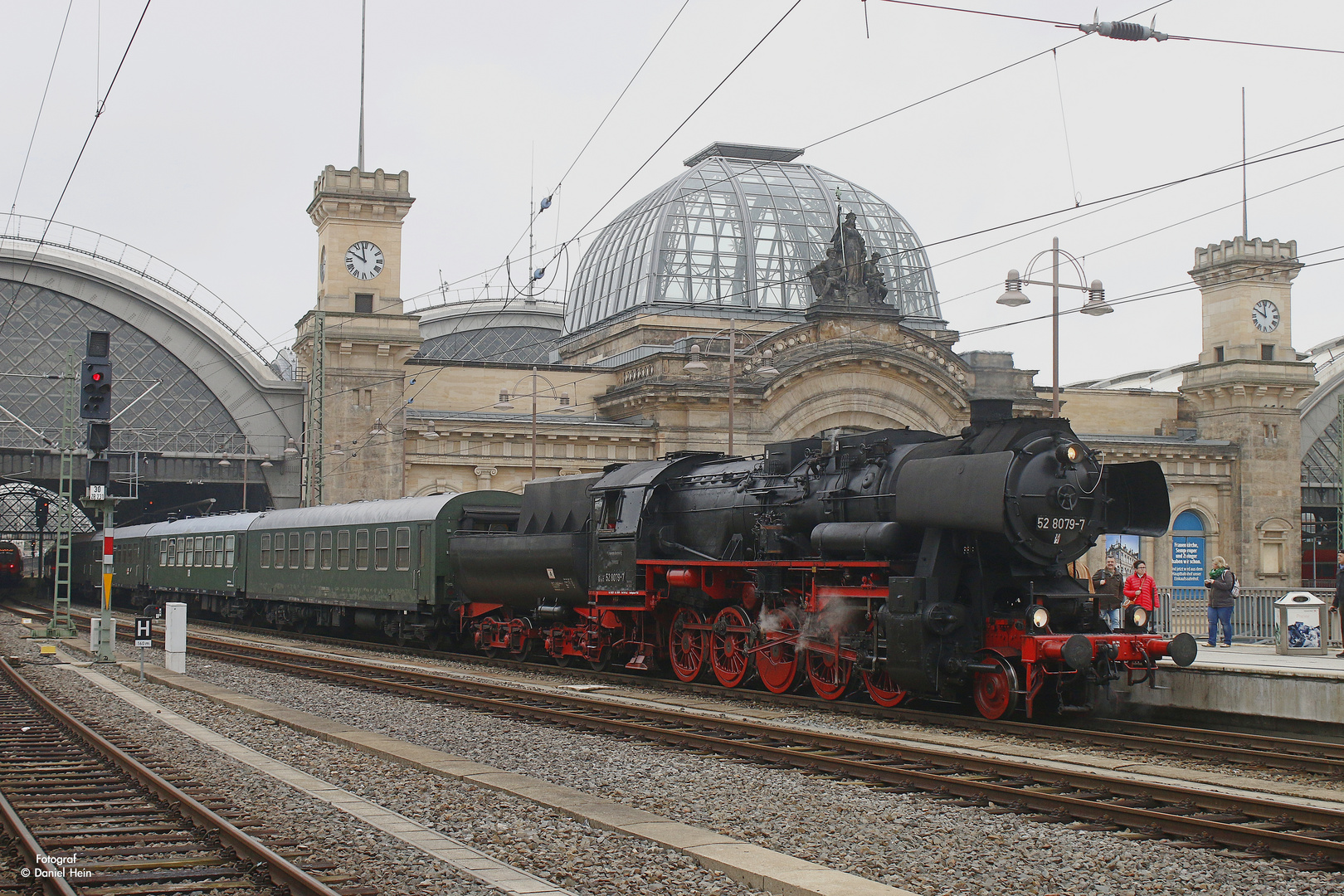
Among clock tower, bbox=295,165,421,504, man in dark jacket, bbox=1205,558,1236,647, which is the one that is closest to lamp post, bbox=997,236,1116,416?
man in dark jacket, bbox=1205,558,1236,647

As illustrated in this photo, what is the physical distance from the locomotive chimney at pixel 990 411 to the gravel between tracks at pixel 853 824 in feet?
20.5

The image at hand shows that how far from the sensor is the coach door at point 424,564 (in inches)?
1141

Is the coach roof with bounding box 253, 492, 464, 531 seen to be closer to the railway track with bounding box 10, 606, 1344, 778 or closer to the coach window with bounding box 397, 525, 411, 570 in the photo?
the coach window with bounding box 397, 525, 411, 570

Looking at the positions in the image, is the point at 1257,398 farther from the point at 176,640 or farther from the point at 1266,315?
the point at 176,640

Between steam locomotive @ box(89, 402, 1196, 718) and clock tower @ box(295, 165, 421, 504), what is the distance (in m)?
21.8

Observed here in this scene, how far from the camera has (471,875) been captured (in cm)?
884

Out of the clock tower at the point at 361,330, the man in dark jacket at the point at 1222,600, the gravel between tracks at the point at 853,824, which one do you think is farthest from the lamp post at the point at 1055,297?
the clock tower at the point at 361,330

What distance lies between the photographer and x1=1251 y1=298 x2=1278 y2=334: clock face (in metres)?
62.7

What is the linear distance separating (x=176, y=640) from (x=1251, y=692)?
60.1ft

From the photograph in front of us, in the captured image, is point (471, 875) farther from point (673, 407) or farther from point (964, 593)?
point (673, 407)

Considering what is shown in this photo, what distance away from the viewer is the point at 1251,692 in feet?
59.0

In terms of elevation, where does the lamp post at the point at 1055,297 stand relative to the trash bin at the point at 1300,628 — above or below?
above

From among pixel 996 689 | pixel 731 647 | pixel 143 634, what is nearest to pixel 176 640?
pixel 143 634

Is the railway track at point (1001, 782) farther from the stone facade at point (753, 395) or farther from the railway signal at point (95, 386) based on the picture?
the stone facade at point (753, 395)
